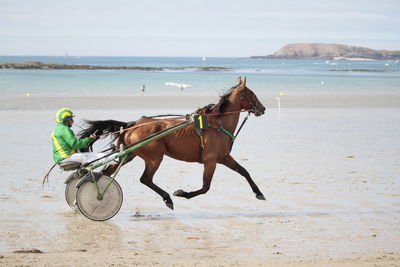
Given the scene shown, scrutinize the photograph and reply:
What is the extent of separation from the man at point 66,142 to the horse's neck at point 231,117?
5.97 feet

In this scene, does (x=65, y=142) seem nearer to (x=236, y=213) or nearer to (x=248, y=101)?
(x=236, y=213)

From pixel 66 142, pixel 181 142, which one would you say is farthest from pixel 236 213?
pixel 66 142

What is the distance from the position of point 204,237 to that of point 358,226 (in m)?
1.99

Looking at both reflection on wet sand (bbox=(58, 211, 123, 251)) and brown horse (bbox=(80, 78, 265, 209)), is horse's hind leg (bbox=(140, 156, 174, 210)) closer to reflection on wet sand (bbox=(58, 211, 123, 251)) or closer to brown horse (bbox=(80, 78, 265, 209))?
brown horse (bbox=(80, 78, 265, 209))

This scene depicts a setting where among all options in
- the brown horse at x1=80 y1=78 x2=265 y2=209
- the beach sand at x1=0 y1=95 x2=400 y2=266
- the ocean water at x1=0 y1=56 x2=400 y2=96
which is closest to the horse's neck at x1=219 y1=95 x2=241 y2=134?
the brown horse at x1=80 y1=78 x2=265 y2=209

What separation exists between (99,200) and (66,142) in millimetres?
863

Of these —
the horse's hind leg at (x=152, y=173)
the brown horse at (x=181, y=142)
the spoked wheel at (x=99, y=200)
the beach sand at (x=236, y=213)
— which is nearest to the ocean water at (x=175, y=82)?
the beach sand at (x=236, y=213)

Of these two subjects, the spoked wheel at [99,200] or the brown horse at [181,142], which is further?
the brown horse at [181,142]

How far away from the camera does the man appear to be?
8.64 metres

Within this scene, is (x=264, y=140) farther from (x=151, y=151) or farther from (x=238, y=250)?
(x=238, y=250)

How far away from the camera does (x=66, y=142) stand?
8766 mm

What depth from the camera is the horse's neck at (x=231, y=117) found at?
9.48m

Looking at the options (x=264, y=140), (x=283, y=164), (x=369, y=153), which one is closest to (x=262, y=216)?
(x=283, y=164)

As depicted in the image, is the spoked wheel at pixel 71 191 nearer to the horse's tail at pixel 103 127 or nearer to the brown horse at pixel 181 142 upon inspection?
the brown horse at pixel 181 142
